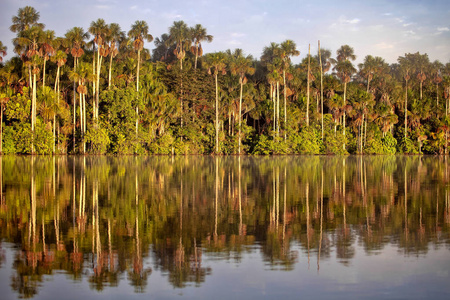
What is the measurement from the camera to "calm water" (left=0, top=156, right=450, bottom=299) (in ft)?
21.4

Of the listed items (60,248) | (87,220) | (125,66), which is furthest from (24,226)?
(125,66)

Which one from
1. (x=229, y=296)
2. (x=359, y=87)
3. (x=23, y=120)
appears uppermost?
(x=359, y=87)

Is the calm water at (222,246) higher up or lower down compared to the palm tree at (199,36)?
lower down

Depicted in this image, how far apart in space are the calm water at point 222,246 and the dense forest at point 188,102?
4409 cm

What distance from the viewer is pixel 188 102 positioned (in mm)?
69000

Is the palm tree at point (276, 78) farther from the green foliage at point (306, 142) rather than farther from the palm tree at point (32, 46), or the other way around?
the palm tree at point (32, 46)

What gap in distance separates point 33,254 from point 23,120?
52457 mm

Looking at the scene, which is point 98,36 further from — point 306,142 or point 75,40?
point 306,142

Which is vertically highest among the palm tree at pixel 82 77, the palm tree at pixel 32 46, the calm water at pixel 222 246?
the palm tree at pixel 32 46

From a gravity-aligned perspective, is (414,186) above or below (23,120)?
below

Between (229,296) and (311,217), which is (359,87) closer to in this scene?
(311,217)

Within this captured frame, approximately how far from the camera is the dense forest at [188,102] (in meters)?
57.2

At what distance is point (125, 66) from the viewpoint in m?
67.1

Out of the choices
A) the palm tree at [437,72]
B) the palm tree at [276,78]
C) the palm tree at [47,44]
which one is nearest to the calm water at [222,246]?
the palm tree at [47,44]
